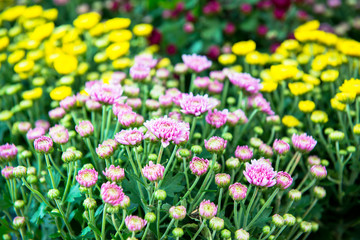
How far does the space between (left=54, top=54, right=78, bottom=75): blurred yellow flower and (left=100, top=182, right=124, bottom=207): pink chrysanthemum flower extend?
96 cm

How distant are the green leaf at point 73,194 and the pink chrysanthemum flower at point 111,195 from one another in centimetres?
26

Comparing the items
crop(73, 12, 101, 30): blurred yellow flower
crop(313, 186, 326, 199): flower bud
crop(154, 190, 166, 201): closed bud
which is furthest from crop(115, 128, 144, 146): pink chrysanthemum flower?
crop(73, 12, 101, 30): blurred yellow flower

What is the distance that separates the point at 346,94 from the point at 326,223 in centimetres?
66

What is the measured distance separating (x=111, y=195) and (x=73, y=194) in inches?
12.1

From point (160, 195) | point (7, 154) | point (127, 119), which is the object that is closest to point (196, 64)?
point (127, 119)

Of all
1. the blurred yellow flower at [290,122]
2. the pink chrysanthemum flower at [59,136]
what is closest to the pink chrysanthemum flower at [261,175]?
the blurred yellow flower at [290,122]

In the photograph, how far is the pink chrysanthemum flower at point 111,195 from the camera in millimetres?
941

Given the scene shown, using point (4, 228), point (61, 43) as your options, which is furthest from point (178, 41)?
point (4, 228)

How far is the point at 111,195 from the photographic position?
3.10 feet

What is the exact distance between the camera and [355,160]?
1434mm

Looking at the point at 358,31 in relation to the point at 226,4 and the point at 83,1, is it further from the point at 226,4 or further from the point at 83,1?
the point at 83,1

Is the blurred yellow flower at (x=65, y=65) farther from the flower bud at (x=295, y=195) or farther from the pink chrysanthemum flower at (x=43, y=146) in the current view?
the flower bud at (x=295, y=195)

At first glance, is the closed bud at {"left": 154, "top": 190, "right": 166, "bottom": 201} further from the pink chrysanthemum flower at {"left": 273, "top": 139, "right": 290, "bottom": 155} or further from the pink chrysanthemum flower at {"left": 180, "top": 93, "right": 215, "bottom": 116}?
the pink chrysanthemum flower at {"left": 273, "top": 139, "right": 290, "bottom": 155}

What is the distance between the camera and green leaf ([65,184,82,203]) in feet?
3.82
